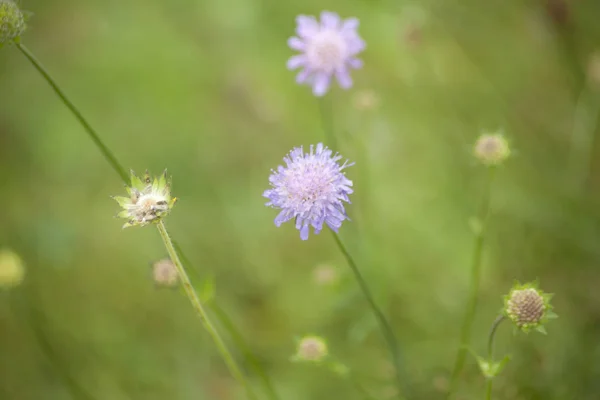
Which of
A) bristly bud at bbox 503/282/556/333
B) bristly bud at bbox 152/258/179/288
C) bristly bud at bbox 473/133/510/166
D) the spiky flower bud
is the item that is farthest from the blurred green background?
the spiky flower bud

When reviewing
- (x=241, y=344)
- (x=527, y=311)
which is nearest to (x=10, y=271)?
(x=241, y=344)

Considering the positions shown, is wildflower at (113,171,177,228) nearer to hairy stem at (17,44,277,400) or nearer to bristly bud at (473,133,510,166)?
hairy stem at (17,44,277,400)

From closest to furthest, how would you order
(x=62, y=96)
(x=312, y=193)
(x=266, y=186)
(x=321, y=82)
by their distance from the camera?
(x=312, y=193)
(x=62, y=96)
(x=321, y=82)
(x=266, y=186)

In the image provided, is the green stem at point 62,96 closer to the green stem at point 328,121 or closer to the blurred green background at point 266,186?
the blurred green background at point 266,186

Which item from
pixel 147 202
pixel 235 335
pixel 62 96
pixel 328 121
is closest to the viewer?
pixel 147 202

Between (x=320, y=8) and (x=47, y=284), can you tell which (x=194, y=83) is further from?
(x=47, y=284)

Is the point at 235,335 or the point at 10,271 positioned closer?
the point at 235,335

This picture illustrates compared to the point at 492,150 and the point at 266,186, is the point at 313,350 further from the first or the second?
the point at 266,186
